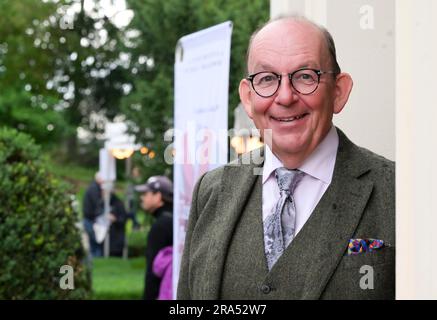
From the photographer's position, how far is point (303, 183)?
2.00 meters

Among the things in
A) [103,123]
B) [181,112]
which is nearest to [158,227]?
[181,112]

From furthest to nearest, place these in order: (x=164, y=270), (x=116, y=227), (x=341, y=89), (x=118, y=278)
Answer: (x=116, y=227) → (x=118, y=278) → (x=164, y=270) → (x=341, y=89)

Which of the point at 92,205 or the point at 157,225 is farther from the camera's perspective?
the point at 92,205

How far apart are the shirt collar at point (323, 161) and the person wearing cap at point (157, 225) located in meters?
4.00

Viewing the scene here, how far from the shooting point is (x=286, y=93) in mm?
1868

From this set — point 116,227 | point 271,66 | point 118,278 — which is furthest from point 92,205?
point 271,66

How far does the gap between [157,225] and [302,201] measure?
13.8 feet

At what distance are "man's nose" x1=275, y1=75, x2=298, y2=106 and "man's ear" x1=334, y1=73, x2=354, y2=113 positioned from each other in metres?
0.15

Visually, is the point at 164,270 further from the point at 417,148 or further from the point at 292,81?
the point at 417,148

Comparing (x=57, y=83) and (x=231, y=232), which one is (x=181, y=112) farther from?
(x=57, y=83)

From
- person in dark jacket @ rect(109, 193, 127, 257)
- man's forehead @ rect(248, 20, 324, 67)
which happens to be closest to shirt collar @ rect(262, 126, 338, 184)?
man's forehead @ rect(248, 20, 324, 67)

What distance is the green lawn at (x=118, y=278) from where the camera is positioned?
11.1 m

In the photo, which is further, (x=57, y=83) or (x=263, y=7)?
(x=57, y=83)
